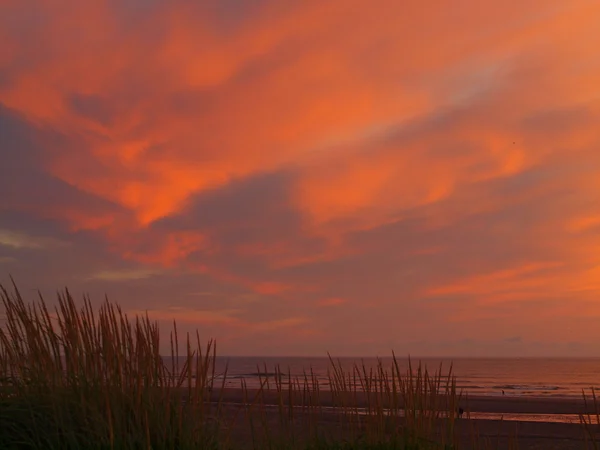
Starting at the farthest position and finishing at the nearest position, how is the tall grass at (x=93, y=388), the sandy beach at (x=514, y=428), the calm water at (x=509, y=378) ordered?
the calm water at (x=509, y=378), the sandy beach at (x=514, y=428), the tall grass at (x=93, y=388)

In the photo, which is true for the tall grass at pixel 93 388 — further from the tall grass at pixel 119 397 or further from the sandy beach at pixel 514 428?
the sandy beach at pixel 514 428

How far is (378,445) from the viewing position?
16.8ft

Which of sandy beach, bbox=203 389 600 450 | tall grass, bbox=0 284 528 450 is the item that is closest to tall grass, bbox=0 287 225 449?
tall grass, bbox=0 284 528 450

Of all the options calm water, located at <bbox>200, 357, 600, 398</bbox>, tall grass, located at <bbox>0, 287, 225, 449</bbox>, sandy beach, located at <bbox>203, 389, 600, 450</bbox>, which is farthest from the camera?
calm water, located at <bbox>200, 357, 600, 398</bbox>

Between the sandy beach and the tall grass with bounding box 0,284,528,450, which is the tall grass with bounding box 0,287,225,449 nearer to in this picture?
the tall grass with bounding box 0,284,528,450

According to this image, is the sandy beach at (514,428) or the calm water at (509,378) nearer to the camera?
the sandy beach at (514,428)

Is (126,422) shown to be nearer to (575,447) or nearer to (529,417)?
(575,447)

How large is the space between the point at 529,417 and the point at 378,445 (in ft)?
51.3

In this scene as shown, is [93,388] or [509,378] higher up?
[93,388]

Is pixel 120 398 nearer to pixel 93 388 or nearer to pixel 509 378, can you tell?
pixel 93 388

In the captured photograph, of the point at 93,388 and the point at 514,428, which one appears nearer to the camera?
the point at 93,388

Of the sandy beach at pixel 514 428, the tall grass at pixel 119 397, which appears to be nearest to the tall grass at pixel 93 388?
the tall grass at pixel 119 397

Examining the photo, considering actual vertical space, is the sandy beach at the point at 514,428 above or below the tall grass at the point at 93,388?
below

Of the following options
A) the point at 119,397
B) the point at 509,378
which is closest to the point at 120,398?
the point at 119,397
